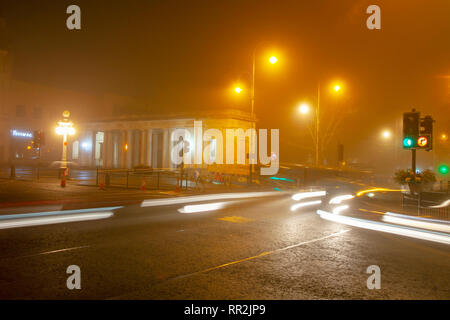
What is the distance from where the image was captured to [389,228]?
34.3ft

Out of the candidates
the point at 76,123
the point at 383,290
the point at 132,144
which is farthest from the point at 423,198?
the point at 76,123

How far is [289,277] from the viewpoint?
5871mm

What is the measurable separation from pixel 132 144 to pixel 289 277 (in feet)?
186

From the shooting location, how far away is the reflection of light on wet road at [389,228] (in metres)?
9.17

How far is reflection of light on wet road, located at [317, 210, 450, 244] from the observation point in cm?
917

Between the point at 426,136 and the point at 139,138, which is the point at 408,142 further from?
the point at 139,138

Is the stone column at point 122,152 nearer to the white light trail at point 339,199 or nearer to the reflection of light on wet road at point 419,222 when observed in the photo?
the white light trail at point 339,199

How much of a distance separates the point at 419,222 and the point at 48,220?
1062cm

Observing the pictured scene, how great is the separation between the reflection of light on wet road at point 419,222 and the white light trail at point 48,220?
29.6 ft

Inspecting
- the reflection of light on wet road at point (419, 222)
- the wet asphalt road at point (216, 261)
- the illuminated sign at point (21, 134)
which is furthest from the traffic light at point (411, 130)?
the illuminated sign at point (21, 134)

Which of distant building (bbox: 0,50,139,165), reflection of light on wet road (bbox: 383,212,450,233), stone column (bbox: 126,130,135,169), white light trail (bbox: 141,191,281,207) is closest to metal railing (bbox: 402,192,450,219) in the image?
reflection of light on wet road (bbox: 383,212,450,233)

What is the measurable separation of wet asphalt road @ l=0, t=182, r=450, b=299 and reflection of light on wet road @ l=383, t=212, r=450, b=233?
126 centimetres

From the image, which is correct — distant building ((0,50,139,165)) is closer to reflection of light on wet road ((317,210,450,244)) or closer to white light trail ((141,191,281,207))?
white light trail ((141,191,281,207))
